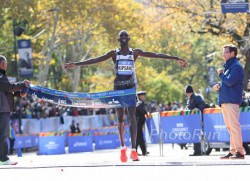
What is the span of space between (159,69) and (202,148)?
61.9m

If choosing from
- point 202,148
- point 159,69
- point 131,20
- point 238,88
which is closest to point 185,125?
point 202,148

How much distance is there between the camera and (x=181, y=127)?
62.5 ft

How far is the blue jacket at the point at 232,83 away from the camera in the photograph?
12445mm

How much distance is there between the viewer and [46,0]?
43438 millimetres

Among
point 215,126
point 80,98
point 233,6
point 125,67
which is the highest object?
point 233,6

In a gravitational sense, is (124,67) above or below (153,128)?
above

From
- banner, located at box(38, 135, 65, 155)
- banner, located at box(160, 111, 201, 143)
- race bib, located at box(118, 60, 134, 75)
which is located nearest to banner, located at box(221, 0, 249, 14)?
banner, located at box(160, 111, 201, 143)

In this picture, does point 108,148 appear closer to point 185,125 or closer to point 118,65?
point 185,125

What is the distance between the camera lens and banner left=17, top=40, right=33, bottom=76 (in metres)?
41.5

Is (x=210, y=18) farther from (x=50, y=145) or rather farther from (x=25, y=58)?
(x=25, y=58)

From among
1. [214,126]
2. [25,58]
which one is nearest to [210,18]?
[25,58]

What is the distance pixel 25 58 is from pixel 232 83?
30629 millimetres

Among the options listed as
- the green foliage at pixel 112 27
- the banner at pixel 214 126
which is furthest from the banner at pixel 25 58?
the banner at pixel 214 126

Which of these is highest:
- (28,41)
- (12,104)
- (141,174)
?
(28,41)
